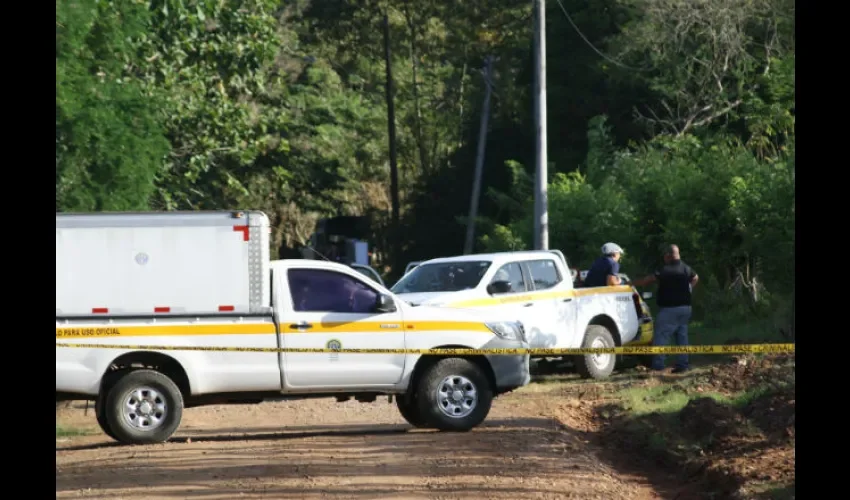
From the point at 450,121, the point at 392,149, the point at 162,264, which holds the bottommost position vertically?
the point at 162,264

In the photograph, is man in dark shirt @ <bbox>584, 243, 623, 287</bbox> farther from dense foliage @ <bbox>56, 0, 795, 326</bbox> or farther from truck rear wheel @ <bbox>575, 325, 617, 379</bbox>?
dense foliage @ <bbox>56, 0, 795, 326</bbox>

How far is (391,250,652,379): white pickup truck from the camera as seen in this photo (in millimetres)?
20281

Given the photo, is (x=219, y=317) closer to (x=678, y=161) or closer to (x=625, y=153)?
(x=678, y=161)

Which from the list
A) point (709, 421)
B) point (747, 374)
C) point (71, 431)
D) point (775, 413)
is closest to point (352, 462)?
point (709, 421)

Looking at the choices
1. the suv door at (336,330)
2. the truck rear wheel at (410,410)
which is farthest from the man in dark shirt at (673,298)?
the suv door at (336,330)

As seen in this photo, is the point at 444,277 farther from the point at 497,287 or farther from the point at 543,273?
the point at 543,273

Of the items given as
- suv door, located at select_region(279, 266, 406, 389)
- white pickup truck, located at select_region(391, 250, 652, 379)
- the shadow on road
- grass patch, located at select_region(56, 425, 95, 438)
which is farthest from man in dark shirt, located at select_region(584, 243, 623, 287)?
grass patch, located at select_region(56, 425, 95, 438)

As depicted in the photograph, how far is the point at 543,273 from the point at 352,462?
345 inches

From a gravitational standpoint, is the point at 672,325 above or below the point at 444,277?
below

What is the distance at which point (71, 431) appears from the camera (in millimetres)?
17125

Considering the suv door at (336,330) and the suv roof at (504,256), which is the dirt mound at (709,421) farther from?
the suv roof at (504,256)

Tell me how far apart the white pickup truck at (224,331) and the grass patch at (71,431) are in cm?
207

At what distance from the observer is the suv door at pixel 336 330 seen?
15.0 meters
